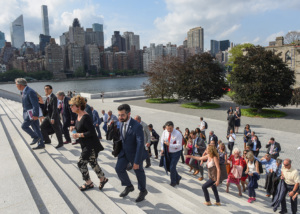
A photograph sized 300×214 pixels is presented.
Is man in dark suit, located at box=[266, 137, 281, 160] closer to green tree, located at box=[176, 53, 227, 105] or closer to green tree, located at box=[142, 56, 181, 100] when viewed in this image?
green tree, located at box=[176, 53, 227, 105]

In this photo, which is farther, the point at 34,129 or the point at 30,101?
the point at 34,129

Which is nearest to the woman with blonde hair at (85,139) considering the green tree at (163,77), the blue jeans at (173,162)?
the blue jeans at (173,162)

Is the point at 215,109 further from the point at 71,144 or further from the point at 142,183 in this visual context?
the point at 142,183

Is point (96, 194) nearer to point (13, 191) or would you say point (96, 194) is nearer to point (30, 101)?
point (13, 191)

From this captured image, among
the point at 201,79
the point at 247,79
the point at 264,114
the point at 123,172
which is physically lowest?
the point at 264,114

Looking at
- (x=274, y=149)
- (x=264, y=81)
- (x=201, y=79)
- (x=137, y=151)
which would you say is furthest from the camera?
(x=201, y=79)

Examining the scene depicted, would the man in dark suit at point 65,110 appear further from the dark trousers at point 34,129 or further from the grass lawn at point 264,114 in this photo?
the grass lawn at point 264,114

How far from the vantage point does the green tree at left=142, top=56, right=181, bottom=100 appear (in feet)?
96.4

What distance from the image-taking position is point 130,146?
13.4 feet

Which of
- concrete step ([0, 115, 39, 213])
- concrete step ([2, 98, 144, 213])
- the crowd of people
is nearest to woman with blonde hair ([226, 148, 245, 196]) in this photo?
the crowd of people

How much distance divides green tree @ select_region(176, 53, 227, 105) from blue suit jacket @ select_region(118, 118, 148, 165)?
20.8 metres

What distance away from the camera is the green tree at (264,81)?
1955 centimetres

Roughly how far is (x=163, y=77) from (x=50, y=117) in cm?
2411

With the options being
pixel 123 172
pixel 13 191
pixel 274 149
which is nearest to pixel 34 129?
pixel 13 191
